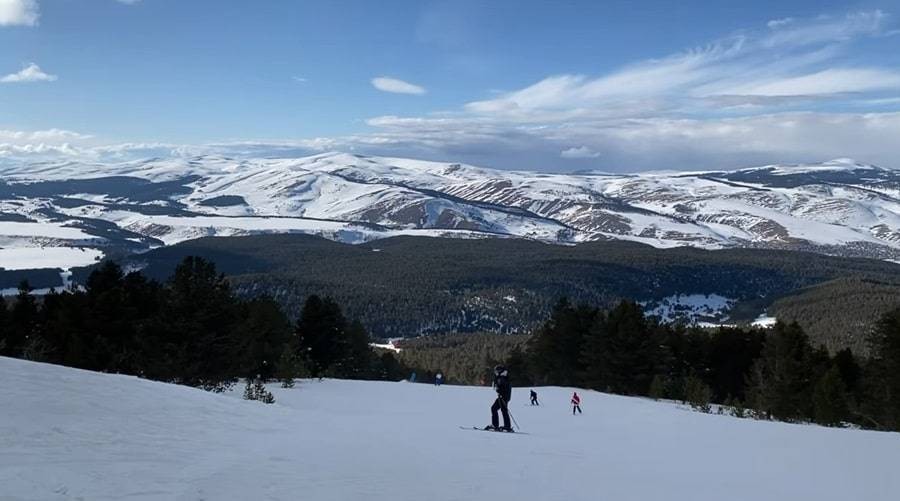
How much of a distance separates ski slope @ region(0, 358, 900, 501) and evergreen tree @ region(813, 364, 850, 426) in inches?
604

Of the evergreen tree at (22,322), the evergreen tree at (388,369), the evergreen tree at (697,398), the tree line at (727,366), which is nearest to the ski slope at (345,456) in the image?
the evergreen tree at (697,398)

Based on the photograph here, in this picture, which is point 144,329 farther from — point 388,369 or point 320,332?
point 388,369

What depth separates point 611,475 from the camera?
11.9 metres

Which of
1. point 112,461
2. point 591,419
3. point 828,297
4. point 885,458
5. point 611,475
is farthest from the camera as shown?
point 828,297

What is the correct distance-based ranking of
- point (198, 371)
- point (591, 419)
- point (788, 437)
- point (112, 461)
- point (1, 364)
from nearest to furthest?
point (112, 461) < point (1, 364) < point (788, 437) < point (591, 419) < point (198, 371)

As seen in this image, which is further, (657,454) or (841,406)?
(841,406)

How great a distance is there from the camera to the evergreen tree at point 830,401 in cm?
3319

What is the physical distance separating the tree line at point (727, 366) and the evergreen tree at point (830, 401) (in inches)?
2.2

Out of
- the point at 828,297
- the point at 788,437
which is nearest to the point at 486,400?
the point at 788,437

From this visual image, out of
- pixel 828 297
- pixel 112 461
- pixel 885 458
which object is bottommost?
pixel 828 297

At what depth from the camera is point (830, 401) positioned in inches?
1350

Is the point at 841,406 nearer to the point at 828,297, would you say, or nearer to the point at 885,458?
the point at 885,458

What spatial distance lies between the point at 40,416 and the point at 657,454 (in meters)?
12.4

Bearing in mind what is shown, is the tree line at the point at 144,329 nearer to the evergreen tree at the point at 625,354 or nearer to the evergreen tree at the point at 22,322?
the evergreen tree at the point at 22,322
